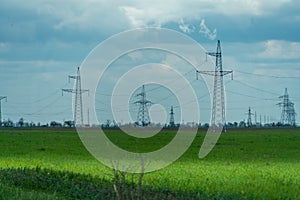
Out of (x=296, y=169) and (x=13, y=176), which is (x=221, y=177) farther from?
(x=13, y=176)

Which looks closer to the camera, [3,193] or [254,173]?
[3,193]

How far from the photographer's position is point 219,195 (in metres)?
13.8

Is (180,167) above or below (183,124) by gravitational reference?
below

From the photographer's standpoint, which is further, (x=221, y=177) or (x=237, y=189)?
(x=221, y=177)

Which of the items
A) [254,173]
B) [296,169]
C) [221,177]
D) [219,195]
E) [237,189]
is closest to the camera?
[219,195]

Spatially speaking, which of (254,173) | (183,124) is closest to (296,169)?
(254,173)

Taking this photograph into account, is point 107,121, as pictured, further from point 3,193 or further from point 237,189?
point 237,189

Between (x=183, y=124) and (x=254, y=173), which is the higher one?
(x=183, y=124)

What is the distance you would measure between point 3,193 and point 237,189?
6.01 meters

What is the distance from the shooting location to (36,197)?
12.9 metres

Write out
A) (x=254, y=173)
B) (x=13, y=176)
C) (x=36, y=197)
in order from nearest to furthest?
(x=36, y=197) < (x=13, y=176) < (x=254, y=173)

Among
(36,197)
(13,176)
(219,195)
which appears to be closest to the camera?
(36,197)

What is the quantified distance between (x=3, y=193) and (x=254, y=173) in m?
9.84

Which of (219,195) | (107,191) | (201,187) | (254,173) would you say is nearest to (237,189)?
(201,187)
